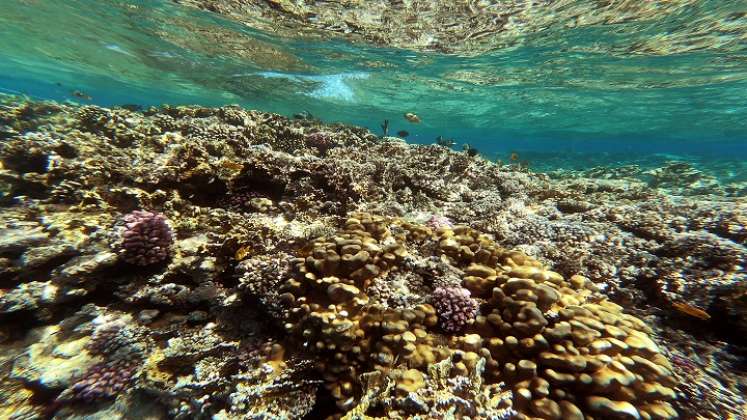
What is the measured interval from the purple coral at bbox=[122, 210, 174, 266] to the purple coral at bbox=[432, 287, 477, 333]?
3.49m

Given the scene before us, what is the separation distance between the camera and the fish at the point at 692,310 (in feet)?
12.3

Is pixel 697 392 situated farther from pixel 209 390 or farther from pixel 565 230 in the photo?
pixel 209 390

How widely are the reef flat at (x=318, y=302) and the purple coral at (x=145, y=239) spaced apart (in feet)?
0.08

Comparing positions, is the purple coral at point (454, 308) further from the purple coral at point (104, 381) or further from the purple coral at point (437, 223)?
the purple coral at point (104, 381)

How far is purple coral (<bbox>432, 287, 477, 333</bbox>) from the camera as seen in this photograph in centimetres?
327

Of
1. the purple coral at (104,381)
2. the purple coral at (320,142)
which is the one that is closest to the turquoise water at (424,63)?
the purple coral at (320,142)

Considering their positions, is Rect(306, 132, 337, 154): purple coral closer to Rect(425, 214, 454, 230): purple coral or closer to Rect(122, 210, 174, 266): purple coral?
Rect(425, 214, 454, 230): purple coral

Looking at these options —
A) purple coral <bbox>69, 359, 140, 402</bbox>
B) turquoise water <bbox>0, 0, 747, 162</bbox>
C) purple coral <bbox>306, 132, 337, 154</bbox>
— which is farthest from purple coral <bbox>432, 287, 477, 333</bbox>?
turquoise water <bbox>0, 0, 747, 162</bbox>

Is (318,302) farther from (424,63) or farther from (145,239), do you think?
(424,63)

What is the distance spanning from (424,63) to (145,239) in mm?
21206

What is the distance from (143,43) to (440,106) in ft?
94.7

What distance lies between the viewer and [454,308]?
10.8 ft

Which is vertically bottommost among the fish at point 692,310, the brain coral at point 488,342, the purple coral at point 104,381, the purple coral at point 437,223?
the purple coral at point 104,381

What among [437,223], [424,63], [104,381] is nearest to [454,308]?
[437,223]
